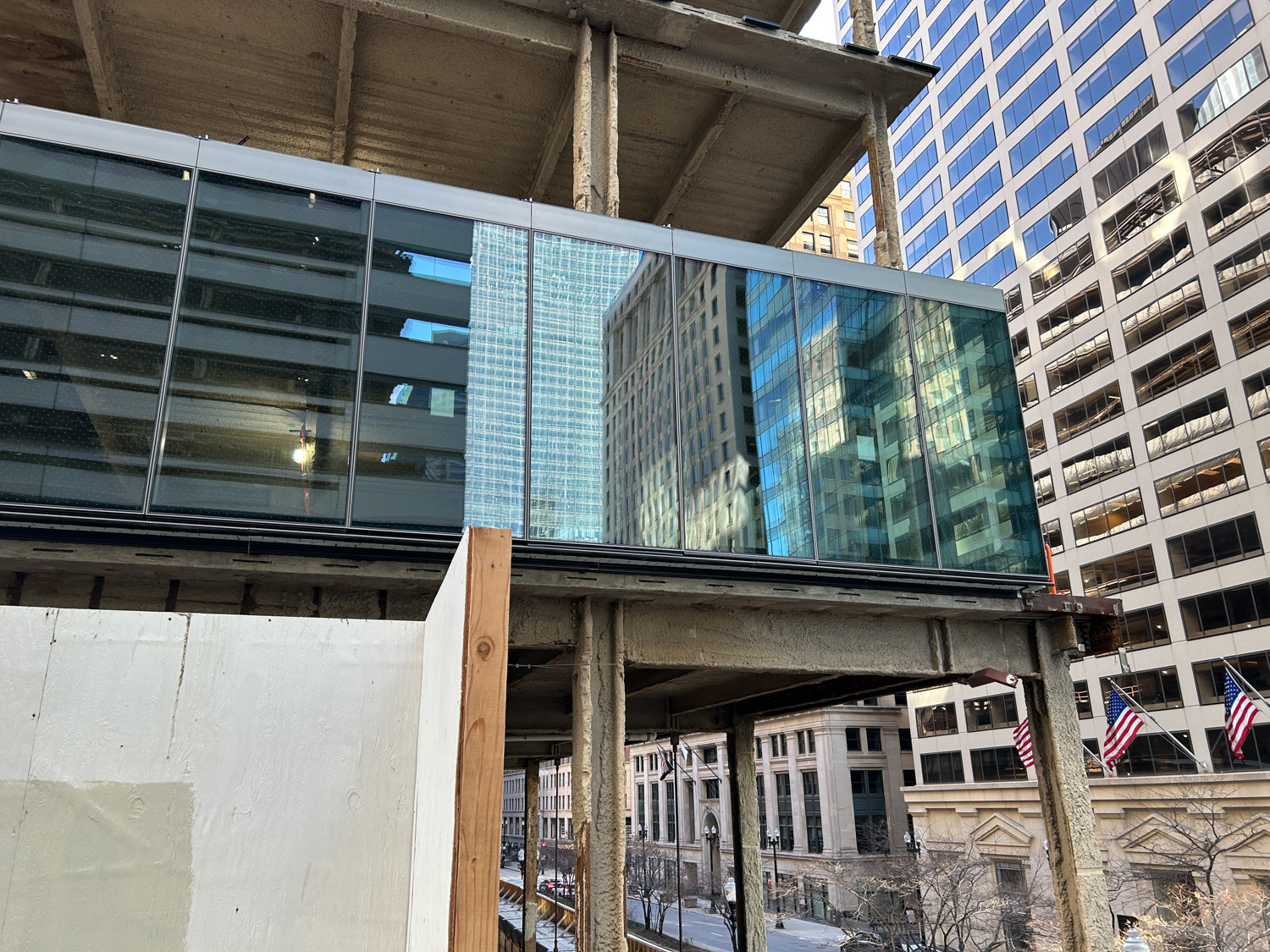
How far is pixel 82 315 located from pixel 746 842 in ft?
56.7

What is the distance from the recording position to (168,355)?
1062 cm

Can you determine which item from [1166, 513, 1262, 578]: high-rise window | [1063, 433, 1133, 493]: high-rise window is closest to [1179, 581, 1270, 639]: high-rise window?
[1166, 513, 1262, 578]: high-rise window

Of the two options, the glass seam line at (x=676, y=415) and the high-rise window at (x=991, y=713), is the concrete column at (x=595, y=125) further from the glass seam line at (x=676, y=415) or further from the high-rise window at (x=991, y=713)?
the high-rise window at (x=991, y=713)

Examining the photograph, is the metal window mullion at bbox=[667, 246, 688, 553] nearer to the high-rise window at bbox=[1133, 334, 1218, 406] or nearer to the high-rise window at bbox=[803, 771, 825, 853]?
the high-rise window at bbox=[1133, 334, 1218, 406]

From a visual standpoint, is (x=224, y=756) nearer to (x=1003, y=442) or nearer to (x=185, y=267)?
(x=185, y=267)

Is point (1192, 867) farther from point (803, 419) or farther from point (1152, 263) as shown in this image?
point (803, 419)

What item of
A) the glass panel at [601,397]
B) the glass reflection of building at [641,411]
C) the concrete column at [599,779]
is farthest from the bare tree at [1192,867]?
the glass panel at [601,397]

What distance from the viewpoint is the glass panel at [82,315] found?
9.88 m

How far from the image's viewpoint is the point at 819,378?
1374 cm

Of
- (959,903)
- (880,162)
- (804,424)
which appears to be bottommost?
(959,903)

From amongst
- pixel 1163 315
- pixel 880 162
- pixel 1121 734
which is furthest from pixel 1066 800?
pixel 1163 315

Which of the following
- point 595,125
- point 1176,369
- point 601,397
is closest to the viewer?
point 601,397

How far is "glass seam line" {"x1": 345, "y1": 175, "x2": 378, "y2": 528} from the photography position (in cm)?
1087

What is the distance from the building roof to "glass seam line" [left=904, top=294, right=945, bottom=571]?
5987 mm
